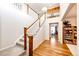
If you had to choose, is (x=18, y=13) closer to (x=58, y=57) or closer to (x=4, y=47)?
(x=4, y=47)

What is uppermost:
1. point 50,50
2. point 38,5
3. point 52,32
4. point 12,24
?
point 38,5

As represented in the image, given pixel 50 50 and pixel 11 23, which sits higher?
pixel 11 23

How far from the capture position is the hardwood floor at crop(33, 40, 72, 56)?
149cm

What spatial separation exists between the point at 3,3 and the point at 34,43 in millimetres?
769

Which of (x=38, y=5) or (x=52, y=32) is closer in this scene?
(x=38, y=5)

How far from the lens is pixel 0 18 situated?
4.66 ft

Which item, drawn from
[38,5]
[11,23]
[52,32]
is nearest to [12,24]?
[11,23]

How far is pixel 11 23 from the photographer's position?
144cm

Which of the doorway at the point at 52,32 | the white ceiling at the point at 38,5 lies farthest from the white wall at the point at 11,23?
the doorway at the point at 52,32

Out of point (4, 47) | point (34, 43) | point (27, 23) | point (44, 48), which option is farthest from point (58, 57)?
point (4, 47)

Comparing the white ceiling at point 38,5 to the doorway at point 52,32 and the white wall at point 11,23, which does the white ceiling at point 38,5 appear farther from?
the doorway at point 52,32

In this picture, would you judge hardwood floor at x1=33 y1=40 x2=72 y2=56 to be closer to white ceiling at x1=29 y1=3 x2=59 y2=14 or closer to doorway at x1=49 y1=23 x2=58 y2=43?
doorway at x1=49 y1=23 x2=58 y2=43

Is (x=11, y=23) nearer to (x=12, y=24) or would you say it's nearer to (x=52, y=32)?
(x=12, y=24)

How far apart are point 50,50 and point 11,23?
758 millimetres
